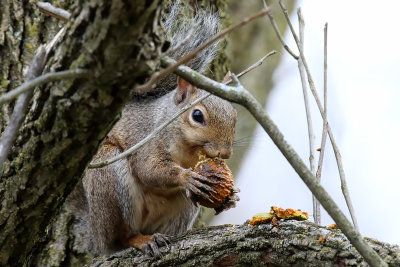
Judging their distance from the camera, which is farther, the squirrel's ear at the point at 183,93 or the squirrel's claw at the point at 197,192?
the squirrel's ear at the point at 183,93

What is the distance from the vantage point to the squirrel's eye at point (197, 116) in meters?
2.32

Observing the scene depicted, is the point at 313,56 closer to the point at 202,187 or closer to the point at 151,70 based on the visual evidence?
the point at 202,187

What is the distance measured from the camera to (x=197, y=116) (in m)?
2.34

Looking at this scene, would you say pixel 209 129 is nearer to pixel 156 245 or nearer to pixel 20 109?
pixel 156 245

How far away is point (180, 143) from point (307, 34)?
1.28 meters

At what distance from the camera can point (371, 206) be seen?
4.77 m

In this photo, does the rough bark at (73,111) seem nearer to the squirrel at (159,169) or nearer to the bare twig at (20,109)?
the bare twig at (20,109)

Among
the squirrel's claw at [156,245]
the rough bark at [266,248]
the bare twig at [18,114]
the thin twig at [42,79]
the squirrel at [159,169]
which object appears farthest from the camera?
the squirrel at [159,169]

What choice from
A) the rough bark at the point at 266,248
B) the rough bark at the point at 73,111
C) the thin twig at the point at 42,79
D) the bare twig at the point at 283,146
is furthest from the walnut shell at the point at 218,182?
the thin twig at the point at 42,79

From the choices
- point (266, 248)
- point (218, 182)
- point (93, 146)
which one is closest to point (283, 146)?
point (93, 146)

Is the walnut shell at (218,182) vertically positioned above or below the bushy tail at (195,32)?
below

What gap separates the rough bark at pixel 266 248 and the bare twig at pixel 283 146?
14.0 inches

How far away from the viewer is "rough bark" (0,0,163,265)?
3.33 feet

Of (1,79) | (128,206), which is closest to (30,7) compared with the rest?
(1,79)
